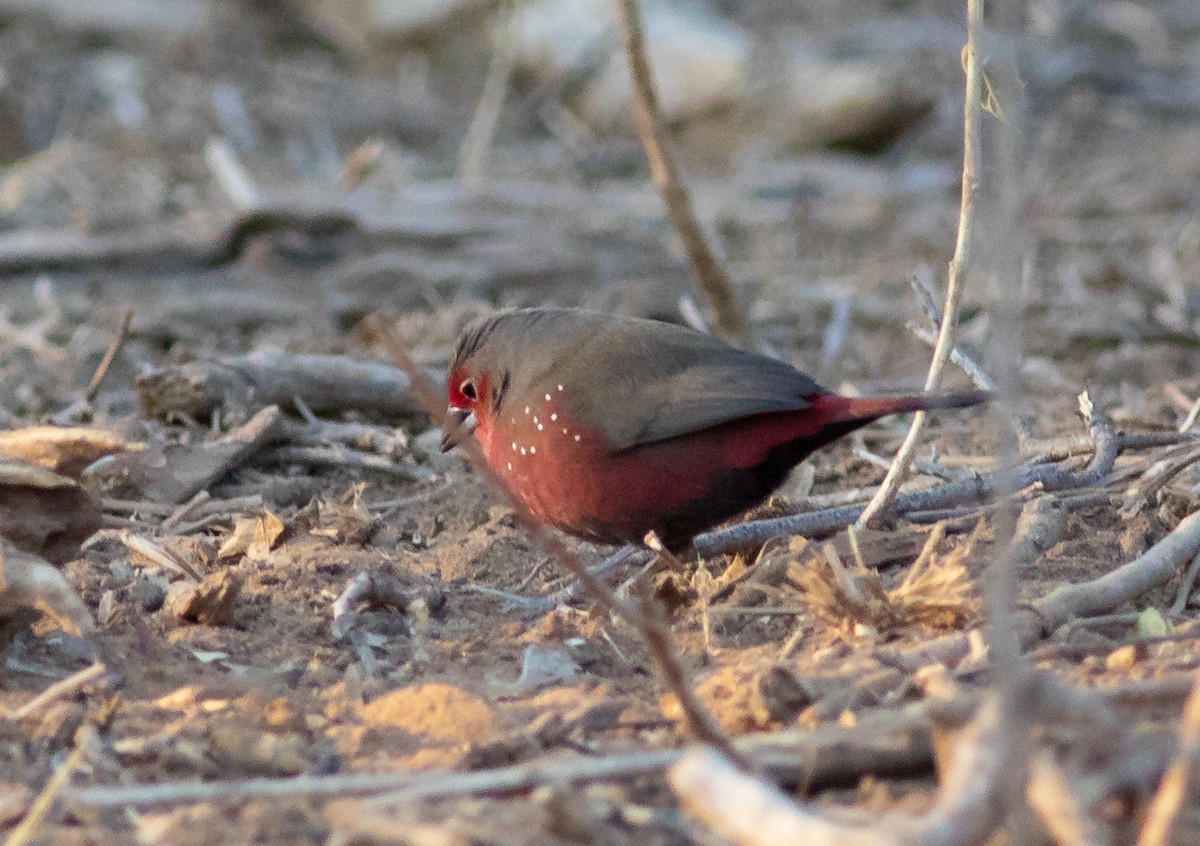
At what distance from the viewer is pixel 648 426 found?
11.6ft

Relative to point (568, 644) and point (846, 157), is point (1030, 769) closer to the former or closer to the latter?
point (568, 644)

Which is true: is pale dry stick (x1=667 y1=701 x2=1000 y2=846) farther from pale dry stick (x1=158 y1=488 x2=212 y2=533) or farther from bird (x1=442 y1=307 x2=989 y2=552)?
pale dry stick (x1=158 y1=488 x2=212 y2=533)

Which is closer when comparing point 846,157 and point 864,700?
point 864,700

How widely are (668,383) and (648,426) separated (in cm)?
13

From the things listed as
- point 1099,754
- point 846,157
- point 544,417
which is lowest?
point 846,157

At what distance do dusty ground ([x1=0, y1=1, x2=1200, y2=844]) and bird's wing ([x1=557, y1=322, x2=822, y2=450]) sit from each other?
0.40m

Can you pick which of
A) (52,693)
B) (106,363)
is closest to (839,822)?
(52,693)

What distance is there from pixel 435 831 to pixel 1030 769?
77cm

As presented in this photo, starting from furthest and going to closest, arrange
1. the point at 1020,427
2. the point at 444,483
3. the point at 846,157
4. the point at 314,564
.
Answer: the point at 846,157, the point at 444,483, the point at 1020,427, the point at 314,564

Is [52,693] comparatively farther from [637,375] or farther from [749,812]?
[637,375]

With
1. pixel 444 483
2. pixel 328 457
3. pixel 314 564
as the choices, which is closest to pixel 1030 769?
pixel 314 564

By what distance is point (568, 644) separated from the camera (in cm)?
314

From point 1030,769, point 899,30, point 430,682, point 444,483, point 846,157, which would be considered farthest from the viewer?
point 899,30

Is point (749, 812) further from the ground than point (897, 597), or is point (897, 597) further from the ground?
point (749, 812)
